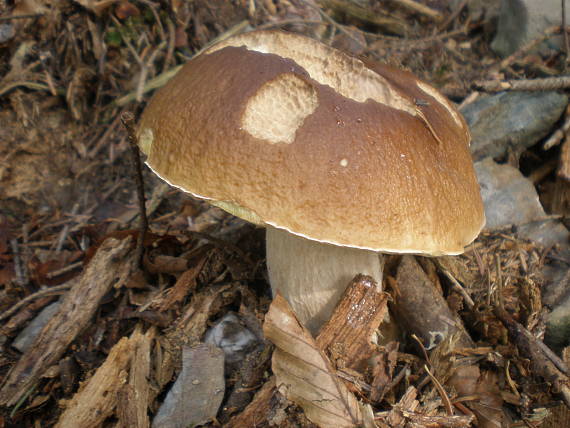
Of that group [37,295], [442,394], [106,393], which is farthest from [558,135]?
[37,295]

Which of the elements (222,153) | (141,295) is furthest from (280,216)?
(141,295)

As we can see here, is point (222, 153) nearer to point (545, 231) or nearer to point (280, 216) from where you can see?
point (280, 216)

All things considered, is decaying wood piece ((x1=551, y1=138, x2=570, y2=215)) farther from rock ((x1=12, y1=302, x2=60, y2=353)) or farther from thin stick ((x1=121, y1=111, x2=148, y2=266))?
rock ((x1=12, y1=302, x2=60, y2=353))

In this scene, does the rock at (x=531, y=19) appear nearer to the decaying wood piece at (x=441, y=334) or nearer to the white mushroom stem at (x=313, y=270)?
the decaying wood piece at (x=441, y=334)

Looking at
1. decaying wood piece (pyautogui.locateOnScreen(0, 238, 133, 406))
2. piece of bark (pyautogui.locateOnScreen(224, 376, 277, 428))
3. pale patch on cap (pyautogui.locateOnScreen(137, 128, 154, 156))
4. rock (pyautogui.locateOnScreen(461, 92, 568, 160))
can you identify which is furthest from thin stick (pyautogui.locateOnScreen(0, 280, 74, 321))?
rock (pyautogui.locateOnScreen(461, 92, 568, 160))

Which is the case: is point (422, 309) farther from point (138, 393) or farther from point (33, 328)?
point (33, 328)
